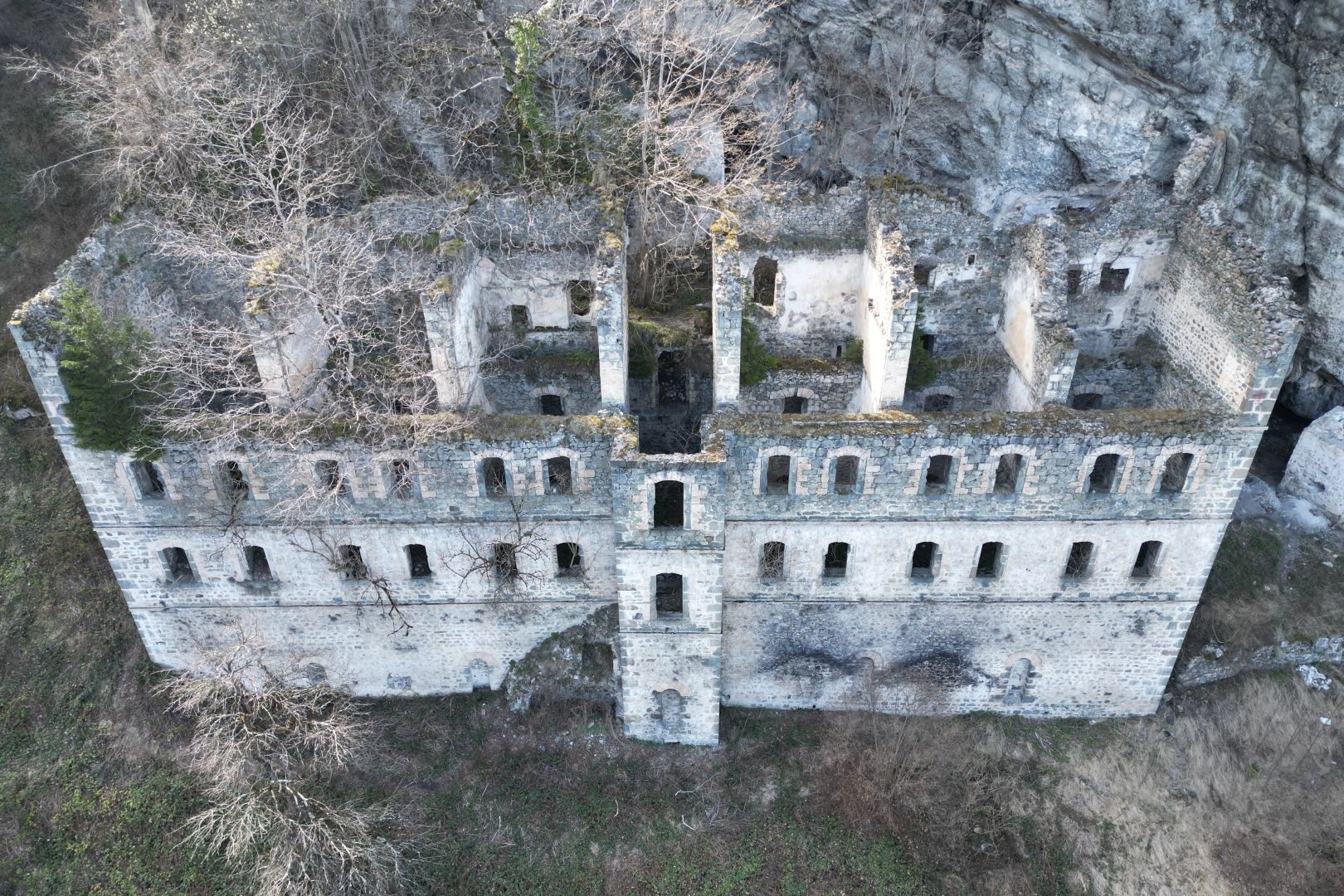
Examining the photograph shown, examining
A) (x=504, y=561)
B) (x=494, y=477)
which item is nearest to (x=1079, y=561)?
(x=504, y=561)

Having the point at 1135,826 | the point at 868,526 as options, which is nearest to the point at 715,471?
the point at 868,526

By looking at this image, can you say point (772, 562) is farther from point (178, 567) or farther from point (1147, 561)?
point (178, 567)

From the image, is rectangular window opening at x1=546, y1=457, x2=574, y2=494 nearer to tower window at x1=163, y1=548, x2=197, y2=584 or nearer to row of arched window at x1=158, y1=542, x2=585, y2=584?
row of arched window at x1=158, y1=542, x2=585, y2=584

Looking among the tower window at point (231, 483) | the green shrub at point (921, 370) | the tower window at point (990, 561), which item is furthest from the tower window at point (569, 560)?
the green shrub at point (921, 370)

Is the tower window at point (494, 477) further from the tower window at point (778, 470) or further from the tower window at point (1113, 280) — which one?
the tower window at point (1113, 280)

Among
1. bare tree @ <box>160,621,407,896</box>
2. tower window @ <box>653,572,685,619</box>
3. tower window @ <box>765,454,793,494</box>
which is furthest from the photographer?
tower window @ <box>765,454,793,494</box>

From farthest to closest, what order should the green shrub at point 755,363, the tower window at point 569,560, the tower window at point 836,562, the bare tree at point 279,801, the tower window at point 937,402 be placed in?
the tower window at point 937,402, the green shrub at point 755,363, the tower window at point 569,560, the tower window at point 836,562, the bare tree at point 279,801

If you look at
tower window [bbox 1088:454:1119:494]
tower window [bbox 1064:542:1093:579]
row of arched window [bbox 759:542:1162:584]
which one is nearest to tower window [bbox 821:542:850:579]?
row of arched window [bbox 759:542:1162:584]
